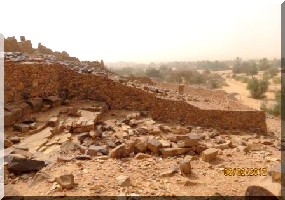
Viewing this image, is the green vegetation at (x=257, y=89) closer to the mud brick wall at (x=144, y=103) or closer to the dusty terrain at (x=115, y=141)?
the dusty terrain at (x=115, y=141)

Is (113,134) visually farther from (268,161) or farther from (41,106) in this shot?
(268,161)

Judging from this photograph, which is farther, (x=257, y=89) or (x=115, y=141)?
(x=257, y=89)

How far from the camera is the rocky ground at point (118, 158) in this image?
4820 millimetres

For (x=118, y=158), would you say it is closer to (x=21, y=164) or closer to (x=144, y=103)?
(x=21, y=164)

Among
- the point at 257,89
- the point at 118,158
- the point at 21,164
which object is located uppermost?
the point at 257,89

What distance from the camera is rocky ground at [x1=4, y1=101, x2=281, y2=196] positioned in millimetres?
4820

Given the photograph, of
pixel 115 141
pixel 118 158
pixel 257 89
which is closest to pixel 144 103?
pixel 115 141

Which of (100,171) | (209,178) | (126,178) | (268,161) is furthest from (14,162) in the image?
(268,161)

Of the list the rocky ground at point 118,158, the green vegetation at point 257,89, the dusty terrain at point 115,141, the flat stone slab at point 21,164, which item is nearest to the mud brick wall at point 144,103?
the dusty terrain at point 115,141

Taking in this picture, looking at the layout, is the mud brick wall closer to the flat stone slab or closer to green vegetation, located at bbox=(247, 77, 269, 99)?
the flat stone slab

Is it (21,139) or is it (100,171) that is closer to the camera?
(100,171)

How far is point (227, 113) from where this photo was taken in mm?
10375

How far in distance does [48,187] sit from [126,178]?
1.21 m

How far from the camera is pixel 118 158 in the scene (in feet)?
20.6
